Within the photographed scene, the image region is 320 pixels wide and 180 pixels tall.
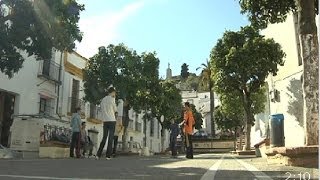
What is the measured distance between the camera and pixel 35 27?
46.5 feet

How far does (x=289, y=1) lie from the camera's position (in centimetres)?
1093

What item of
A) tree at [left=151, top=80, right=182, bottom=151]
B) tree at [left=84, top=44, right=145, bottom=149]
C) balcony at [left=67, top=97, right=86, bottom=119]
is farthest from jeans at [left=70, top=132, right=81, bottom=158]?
tree at [left=151, top=80, right=182, bottom=151]

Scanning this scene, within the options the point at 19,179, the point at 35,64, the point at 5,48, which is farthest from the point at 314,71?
the point at 35,64

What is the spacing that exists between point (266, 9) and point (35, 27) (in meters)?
7.14

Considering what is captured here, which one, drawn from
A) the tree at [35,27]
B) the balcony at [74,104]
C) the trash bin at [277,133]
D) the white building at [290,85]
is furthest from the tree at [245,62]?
the balcony at [74,104]

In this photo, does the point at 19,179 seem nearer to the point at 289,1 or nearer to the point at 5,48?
the point at 289,1

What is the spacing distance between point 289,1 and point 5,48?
8525 millimetres

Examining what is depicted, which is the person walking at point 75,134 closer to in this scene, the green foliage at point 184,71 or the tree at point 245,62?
the tree at point 245,62

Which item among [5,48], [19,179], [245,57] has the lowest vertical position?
[19,179]

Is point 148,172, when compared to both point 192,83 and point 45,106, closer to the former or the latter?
point 45,106

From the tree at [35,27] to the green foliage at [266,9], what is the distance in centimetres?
621

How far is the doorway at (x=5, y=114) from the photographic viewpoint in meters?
22.4

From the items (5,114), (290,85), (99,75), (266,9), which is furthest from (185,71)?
(266,9)

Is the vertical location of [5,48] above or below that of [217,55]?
below
